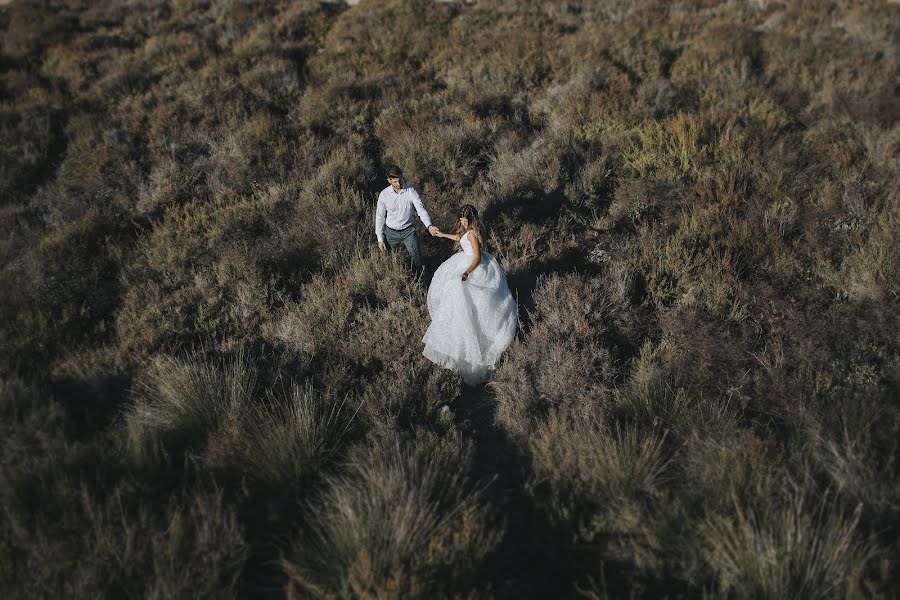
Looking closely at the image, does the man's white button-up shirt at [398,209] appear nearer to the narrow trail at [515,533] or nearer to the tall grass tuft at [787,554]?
the narrow trail at [515,533]

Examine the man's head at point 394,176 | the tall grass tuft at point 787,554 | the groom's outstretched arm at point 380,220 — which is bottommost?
the tall grass tuft at point 787,554

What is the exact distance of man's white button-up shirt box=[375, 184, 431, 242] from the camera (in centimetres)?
605

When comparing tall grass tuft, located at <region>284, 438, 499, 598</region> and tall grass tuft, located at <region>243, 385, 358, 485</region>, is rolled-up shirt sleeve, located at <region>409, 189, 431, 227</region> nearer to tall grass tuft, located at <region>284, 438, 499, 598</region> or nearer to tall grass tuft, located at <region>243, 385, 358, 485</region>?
tall grass tuft, located at <region>243, 385, 358, 485</region>

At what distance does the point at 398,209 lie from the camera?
6188 millimetres

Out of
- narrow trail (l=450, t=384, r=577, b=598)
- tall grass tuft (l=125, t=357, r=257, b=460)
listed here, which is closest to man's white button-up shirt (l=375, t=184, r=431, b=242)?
tall grass tuft (l=125, t=357, r=257, b=460)

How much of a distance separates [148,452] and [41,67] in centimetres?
1412

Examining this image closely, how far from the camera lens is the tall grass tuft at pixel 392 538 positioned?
3.09 meters

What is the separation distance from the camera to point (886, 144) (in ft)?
25.6

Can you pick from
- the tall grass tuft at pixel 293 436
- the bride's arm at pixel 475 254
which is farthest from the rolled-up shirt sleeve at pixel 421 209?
the tall grass tuft at pixel 293 436

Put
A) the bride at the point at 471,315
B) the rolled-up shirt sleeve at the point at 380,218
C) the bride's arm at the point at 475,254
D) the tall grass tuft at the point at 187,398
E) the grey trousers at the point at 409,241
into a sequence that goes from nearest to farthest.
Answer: the tall grass tuft at the point at 187,398, the bride's arm at the point at 475,254, the bride at the point at 471,315, the rolled-up shirt sleeve at the point at 380,218, the grey trousers at the point at 409,241

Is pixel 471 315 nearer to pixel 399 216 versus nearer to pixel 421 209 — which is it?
pixel 421 209

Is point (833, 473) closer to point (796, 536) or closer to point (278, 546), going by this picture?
point (796, 536)

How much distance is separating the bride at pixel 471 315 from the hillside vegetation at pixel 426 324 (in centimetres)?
19

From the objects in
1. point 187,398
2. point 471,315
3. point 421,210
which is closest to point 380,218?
point 421,210
